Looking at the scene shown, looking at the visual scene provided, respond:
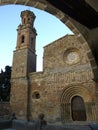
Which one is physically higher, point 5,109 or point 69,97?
point 69,97

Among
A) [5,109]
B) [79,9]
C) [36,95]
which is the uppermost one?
[79,9]

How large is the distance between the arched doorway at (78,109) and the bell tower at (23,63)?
4.95 m

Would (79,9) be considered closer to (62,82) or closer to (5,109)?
(62,82)

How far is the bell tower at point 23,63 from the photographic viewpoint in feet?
60.2

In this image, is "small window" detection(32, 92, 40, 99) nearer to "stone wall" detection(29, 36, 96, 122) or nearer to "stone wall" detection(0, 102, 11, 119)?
"stone wall" detection(29, 36, 96, 122)

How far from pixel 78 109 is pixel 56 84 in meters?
3.24

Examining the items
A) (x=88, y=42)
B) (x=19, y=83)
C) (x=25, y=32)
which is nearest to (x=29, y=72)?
(x=19, y=83)

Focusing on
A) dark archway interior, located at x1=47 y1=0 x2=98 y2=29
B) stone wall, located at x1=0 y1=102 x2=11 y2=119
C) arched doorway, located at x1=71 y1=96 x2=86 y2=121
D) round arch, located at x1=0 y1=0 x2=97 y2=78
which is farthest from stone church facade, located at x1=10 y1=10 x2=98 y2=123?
A: dark archway interior, located at x1=47 y1=0 x2=98 y2=29

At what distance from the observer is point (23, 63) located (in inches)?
790

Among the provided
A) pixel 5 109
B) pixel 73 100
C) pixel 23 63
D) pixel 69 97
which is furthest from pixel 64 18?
pixel 5 109

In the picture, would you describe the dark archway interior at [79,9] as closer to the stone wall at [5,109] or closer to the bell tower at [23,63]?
the bell tower at [23,63]

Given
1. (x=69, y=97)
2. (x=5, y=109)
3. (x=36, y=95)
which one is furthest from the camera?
(x=5, y=109)

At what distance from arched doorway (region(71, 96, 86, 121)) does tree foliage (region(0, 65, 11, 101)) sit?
446 inches

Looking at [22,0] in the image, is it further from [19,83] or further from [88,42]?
[19,83]
